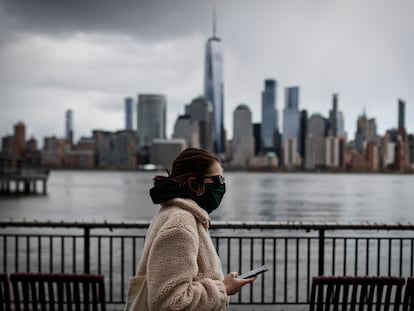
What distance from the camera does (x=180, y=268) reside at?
85.3 inches

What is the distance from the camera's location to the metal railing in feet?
19.9

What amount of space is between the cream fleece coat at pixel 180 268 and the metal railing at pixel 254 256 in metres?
2.80

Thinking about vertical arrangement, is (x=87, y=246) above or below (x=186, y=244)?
below

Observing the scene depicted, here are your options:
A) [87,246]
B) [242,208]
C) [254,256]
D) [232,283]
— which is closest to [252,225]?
[87,246]

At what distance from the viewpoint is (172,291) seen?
2160mm

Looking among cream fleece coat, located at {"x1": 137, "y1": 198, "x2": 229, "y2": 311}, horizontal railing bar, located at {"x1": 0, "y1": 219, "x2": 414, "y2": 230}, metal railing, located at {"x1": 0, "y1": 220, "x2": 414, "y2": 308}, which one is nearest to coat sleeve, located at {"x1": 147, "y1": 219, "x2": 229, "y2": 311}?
cream fleece coat, located at {"x1": 137, "y1": 198, "x2": 229, "y2": 311}

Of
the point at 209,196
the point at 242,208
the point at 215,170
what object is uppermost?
the point at 215,170

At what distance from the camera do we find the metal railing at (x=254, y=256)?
605cm

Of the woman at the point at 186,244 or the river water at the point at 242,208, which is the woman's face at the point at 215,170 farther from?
the river water at the point at 242,208

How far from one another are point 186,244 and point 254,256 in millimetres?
18967

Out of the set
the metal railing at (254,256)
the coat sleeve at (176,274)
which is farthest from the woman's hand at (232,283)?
the metal railing at (254,256)

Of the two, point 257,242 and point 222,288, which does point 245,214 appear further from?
point 222,288

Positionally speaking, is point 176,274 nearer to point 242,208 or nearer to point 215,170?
point 215,170

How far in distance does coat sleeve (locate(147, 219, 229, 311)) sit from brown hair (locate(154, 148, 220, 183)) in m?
0.27
